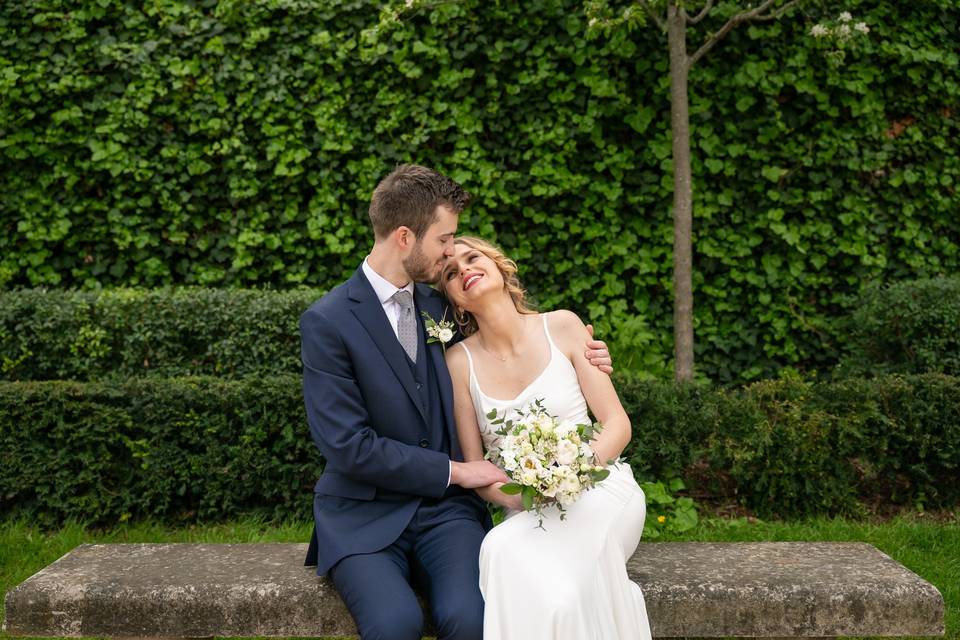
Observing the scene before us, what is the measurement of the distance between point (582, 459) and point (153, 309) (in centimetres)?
349

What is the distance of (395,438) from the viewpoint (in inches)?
123

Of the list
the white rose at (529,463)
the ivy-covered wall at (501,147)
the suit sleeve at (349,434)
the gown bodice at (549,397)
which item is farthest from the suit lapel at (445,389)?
the ivy-covered wall at (501,147)

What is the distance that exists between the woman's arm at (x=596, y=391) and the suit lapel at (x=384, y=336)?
628mm

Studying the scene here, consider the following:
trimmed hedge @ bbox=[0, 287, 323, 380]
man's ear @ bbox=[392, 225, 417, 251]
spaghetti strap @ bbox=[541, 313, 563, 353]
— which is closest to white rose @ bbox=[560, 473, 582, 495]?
spaghetti strap @ bbox=[541, 313, 563, 353]

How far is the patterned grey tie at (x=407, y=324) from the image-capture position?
3.25 m

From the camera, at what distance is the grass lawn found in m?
4.30

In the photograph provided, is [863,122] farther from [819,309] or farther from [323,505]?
[323,505]

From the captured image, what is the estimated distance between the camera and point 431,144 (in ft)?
21.5

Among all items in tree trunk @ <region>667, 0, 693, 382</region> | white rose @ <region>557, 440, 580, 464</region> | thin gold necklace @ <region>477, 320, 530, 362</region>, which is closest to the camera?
white rose @ <region>557, 440, 580, 464</region>

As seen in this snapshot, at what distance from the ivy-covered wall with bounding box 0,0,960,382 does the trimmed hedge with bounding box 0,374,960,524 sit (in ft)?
5.30

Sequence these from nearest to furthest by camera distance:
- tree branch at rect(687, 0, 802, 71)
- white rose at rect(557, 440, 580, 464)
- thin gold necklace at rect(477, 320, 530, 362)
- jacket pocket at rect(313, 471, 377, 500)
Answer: white rose at rect(557, 440, 580, 464) < jacket pocket at rect(313, 471, 377, 500) < thin gold necklace at rect(477, 320, 530, 362) < tree branch at rect(687, 0, 802, 71)

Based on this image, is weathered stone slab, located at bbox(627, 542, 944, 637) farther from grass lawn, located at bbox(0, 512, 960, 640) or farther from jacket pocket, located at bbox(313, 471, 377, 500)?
grass lawn, located at bbox(0, 512, 960, 640)

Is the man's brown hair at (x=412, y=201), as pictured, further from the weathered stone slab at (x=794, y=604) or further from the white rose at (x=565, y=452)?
the weathered stone slab at (x=794, y=604)

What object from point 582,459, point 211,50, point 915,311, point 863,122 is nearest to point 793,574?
point 582,459
